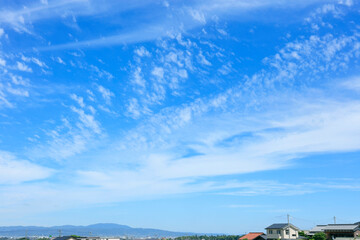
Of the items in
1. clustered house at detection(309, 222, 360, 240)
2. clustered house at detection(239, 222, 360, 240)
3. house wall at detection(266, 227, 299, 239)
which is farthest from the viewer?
house wall at detection(266, 227, 299, 239)

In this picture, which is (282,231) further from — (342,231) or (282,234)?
(342,231)

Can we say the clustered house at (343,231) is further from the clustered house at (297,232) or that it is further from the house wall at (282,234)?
the house wall at (282,234)

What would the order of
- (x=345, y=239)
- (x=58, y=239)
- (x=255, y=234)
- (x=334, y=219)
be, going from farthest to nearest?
(x=334, y=219) → (x=58, y=239) → (x=255, y=234) → (x=345, y=239)

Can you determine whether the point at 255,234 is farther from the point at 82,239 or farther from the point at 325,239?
the point at 82,239

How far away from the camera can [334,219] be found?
92.7 meters

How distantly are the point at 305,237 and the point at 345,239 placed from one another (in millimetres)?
9190

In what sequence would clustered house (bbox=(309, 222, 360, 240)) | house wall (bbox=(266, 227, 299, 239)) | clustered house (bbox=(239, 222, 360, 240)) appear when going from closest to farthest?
clustered house (bbox=(309, 222, 360, 240)) → clustered house (bbox=(239, 222, 360, 240)) → house wall (bbox=(266, 227, 299, 239))

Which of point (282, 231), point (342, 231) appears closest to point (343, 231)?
point (342, 231)

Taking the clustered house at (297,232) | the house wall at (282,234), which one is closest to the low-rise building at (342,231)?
the clustered house at (297,232)

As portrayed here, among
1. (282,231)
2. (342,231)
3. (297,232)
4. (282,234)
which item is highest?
(342,231)

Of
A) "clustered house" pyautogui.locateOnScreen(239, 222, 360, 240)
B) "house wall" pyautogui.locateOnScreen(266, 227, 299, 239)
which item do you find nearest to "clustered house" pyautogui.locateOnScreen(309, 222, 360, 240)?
→ "clustered house" pyautogui.locateOnScreen(239, 222, 360, 240)

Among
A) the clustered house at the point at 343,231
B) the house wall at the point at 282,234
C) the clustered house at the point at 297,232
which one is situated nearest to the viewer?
the clustered house at the point at 343,231

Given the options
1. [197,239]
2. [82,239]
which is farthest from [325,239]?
[197,239]

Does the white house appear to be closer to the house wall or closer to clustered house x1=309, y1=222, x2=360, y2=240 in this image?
the house wall
